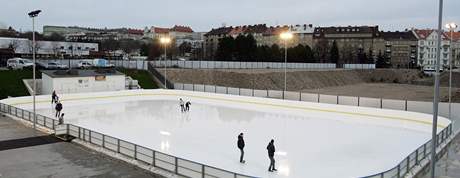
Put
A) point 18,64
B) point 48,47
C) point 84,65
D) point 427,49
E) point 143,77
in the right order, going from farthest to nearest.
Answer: point 427,49 → point 48,47 → point 84,65 → point 18,64 → point 143,77

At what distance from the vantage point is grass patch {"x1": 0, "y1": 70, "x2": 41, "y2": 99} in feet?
108

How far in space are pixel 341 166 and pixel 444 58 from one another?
364 feet

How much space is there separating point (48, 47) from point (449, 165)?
7130cm

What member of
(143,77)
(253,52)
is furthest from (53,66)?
(253,52)

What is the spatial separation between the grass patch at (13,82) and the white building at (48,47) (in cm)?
2587

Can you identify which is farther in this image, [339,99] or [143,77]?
[143,77]

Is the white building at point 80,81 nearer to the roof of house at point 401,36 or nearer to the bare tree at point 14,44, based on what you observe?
the bare tree at point 14,44

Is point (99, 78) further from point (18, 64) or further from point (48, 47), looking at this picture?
point (48, 47)

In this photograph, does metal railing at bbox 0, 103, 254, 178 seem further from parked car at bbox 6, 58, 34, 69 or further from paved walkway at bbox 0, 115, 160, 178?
parked car at bbox 6, 58, 34, 69

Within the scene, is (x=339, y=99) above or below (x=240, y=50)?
below

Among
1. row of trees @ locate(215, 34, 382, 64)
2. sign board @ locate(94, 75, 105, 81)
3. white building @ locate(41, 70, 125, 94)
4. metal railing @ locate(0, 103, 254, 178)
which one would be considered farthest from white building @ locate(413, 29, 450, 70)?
metal railing @ locate(0, 103, 254, 178)

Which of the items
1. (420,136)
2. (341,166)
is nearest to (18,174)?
(341,166)

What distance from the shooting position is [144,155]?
12391mm

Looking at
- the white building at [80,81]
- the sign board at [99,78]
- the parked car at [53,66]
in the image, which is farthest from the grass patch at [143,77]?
the parked car at [53,66]
